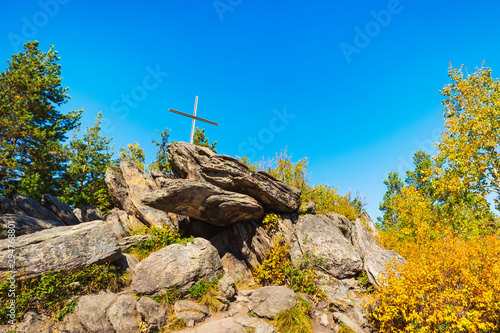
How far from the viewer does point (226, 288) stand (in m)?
10.5

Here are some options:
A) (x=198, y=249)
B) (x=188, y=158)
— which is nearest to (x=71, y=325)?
(x=198, y=249)

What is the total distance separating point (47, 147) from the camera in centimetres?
1847

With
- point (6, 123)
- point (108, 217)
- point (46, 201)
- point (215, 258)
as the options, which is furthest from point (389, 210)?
point (6, 123)

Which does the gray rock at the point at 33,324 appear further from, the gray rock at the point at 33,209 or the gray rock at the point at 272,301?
the gray rock at the point at 33,209

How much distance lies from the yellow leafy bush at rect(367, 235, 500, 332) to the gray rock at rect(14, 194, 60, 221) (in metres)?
18.4

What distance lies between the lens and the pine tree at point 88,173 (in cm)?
1763

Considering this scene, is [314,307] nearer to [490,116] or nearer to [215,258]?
[215,258]

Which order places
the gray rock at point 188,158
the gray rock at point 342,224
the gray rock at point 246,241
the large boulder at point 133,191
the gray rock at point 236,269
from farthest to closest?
the gray rock at point 188,158 → the large boulder at point 133,191 → the gray rock at point 342,224 → the gray rock at point 246,241 → the gray rock at point 236,269

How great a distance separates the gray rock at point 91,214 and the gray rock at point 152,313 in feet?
33.7

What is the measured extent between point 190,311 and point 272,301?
3133 mm

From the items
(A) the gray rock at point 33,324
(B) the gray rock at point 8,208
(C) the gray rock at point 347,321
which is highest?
(B) the gray rock at point 8,208

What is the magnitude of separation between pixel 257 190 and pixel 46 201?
1442cm

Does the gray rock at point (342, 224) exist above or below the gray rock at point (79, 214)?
below

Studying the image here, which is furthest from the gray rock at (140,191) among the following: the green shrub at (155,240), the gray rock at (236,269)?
the gray rock at (236,269)
